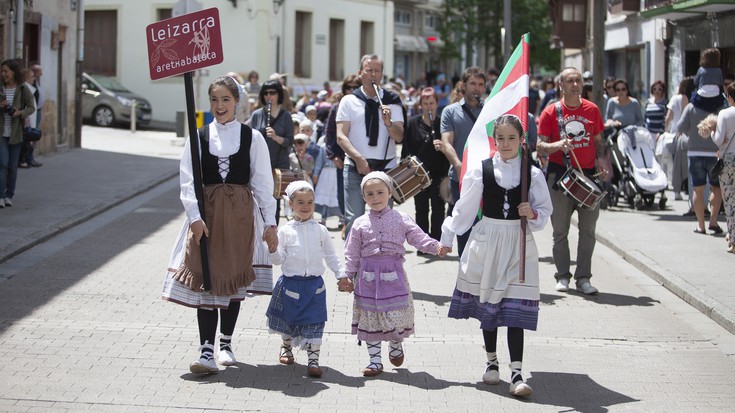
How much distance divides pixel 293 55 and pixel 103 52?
22.2 feet

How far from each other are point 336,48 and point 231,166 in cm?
4077

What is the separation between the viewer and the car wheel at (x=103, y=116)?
1345 inches

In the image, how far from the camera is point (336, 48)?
47.5 meters

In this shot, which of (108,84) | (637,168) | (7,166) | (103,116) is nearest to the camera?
(7,166)

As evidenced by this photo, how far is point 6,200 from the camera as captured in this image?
15172mm

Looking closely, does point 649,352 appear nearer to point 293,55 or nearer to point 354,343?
point 354,343

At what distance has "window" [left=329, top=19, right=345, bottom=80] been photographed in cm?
4738

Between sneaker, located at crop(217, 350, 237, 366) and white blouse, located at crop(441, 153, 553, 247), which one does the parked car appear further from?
white blouse, located at crop(441, 153, 553, 247)

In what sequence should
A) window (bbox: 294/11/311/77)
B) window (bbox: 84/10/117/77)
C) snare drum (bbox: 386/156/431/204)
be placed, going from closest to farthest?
1. snare drum (bbox: 386/156/431/204)
2. window (bbox: 84/10/117/77)
3. window (bbox: 294/11/311/77)

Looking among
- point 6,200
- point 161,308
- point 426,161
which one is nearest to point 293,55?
point 6,200

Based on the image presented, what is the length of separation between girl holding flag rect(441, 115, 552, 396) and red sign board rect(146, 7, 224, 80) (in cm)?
174

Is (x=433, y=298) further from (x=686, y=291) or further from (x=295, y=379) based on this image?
(x=295, y=379)

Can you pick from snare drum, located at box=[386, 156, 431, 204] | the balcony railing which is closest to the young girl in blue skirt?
snare drum, located at box=[386, 156, 431, 204]

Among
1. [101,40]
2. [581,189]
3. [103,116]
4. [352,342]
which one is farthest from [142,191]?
[101,40]
